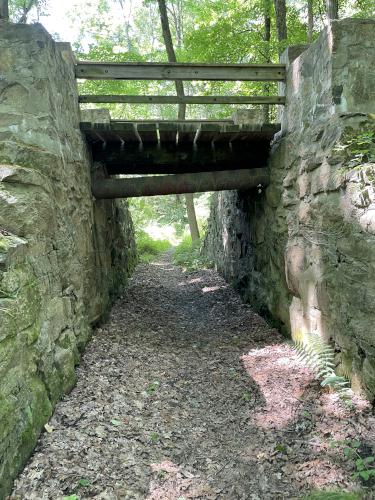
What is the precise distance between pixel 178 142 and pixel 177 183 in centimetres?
67

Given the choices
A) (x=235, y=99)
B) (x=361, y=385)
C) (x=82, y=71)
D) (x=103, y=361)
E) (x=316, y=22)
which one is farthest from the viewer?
(x=316, y=22)

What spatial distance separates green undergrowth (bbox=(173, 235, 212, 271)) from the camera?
12521 mm

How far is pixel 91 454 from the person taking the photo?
2.86 m

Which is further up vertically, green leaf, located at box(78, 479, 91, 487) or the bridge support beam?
the bridge support beam

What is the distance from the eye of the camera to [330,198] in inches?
154

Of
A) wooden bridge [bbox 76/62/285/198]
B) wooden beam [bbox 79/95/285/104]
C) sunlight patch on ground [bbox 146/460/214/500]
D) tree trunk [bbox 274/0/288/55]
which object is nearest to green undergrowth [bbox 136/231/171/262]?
wooden bridge [bbox 76/62/285/198]

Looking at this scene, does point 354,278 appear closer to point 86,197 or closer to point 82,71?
point 86,197

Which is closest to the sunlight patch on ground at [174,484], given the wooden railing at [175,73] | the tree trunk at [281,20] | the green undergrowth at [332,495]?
the green undergrowth at [332,495]

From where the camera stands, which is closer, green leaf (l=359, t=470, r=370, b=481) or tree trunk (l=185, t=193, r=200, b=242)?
green leaf (l=359, t=470, r=370, b=481)

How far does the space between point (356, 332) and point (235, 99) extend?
3781 millimetres

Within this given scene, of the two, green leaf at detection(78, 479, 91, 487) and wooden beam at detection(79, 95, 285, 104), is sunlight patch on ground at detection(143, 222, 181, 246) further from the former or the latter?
green leaf at detection(78, 479, 91, 487)

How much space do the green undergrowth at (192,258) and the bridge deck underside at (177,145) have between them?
5.94 metres

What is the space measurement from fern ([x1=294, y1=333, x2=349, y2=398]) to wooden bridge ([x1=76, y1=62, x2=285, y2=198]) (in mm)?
2854

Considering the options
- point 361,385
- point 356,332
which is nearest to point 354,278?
point 356,332
